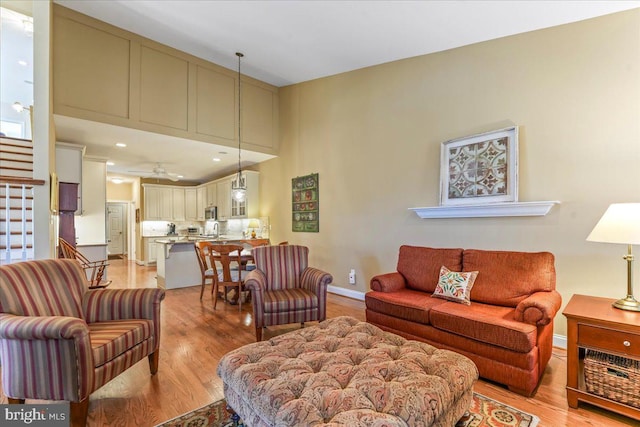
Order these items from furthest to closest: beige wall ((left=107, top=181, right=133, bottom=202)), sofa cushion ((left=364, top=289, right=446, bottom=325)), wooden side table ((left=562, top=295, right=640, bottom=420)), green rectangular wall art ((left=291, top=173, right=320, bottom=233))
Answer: beige wall ((left=107, top=181, right=133, bottom=202)) < green rectangular wall art ((left=291, top=173, right=320, bottom=233)) < sofa cushion ((left=364, top=289, right=446, bottom=325)) < wooden side table ((left=562, top=295, right=640, bottom=420))

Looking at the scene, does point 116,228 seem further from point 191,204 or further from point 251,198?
point 251,198

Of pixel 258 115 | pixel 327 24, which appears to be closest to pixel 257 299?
pixel 327 24

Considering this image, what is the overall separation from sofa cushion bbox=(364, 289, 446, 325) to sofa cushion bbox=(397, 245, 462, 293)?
0.38 ft

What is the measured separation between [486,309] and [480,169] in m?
1.51

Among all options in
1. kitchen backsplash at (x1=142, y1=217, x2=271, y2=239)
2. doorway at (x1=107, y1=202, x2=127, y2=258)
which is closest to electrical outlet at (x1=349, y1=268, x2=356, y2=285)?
kitchen backsplash at (x1=142, y1=217, x2=271, y2=239)

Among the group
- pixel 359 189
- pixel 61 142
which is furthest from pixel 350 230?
pixel 61 142

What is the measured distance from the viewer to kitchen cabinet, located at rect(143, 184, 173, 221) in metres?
8.61

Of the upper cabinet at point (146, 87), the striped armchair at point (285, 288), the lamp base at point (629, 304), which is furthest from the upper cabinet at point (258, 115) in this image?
the lamp base at point (629, 304)

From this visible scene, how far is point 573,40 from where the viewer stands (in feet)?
8.80

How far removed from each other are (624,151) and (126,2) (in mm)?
5365

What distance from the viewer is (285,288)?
336 centimetres

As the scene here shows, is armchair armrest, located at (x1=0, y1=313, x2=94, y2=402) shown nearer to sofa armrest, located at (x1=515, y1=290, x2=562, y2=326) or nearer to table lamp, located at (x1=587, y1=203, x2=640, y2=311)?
sofa armrest, located at (x1=515, y1=290, x2=562, y2=326)

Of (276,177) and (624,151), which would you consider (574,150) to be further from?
(276,177)

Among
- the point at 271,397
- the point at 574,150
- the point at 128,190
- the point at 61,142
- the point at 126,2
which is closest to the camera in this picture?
the point at 271,397
